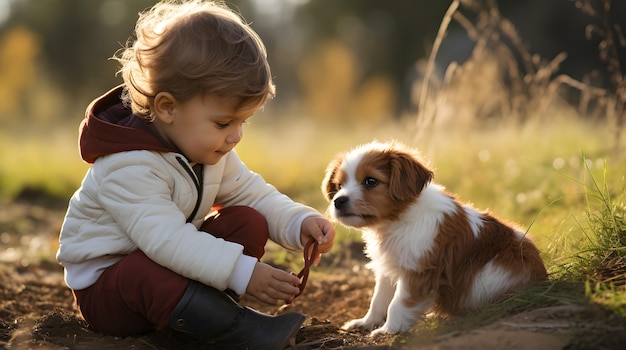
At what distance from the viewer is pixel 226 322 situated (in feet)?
11.4

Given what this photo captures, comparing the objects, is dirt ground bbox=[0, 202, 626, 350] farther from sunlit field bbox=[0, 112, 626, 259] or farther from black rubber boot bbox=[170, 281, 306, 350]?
sunlit field bbox=[0, 112, 626, 259]

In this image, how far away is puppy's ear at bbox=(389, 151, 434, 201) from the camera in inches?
153

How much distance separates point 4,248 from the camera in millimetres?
7152

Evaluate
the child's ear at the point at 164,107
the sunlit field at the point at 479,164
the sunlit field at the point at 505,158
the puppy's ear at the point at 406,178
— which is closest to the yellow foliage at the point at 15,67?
the sunlit field at the point at 505,158

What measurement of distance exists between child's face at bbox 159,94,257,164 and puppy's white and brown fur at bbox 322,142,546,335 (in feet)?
2.37

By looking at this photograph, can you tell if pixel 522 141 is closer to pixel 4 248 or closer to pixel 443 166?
pixel 443 166

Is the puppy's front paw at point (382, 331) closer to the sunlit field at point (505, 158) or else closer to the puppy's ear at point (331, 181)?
the sunlit field at point (505, 158)

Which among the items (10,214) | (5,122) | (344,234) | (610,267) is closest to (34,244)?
(10,214)

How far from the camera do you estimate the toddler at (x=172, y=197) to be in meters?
3.44

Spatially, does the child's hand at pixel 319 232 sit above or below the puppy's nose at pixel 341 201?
below

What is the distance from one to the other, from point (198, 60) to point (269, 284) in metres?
1.13

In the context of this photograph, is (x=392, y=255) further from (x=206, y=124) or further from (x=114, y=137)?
(x=114, y=137)

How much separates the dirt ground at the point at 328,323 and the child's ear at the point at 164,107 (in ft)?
3.67

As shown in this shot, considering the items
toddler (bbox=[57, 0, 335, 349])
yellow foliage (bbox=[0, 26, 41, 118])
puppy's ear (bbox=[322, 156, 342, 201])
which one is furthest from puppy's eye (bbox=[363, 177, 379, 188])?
yellow foliage (bbox=[0, 26, 41, 118])
